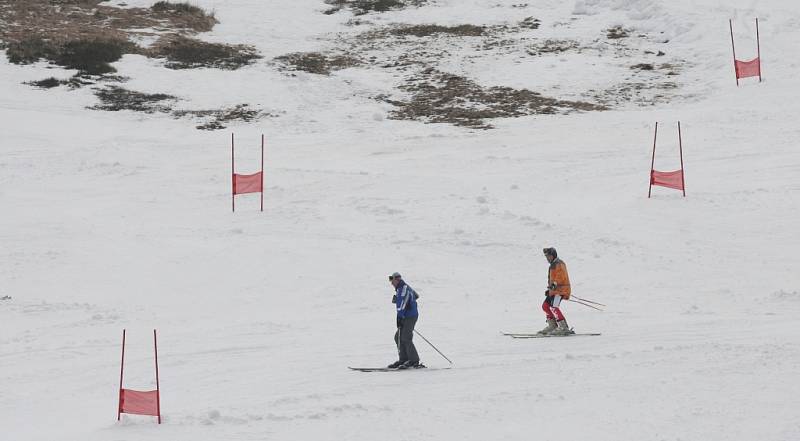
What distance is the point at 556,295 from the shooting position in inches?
542

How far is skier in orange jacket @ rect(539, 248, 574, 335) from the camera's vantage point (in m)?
13.8

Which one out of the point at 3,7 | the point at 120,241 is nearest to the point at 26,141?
the point at 120,241

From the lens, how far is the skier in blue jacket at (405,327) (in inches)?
488

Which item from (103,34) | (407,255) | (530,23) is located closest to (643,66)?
(530,23)

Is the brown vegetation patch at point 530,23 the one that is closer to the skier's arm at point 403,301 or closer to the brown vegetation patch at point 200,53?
the brown vegetation patch at point 200,53

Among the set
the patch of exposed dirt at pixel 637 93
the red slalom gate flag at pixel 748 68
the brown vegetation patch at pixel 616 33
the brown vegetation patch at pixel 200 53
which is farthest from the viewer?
the brown vegetation patch at pixel 616 33

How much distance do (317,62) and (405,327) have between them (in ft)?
73.0

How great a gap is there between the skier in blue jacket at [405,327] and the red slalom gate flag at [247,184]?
922 cm

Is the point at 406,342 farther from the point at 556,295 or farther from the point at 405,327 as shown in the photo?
the point at 556,295

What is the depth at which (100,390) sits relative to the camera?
12.2m

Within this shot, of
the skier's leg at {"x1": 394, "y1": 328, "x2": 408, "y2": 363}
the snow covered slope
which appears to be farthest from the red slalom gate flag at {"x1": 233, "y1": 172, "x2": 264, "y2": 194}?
the skier's leg at {"x1": 394, "y1": 328, "x2": 408, "y2": 363}

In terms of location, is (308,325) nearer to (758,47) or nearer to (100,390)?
(100,390)

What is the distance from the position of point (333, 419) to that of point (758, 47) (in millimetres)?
24185

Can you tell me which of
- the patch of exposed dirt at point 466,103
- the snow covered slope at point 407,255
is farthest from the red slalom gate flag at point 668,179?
the patch of exposed dirt at point 466,103
